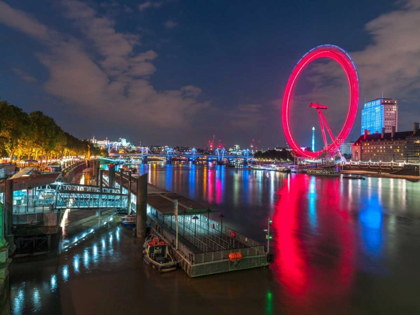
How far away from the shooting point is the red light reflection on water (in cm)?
1149

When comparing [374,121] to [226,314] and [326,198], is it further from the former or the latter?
[226,314]

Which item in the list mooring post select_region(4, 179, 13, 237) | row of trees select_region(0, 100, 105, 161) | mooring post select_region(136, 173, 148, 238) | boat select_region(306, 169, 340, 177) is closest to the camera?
mooring post select_region(4, 179, 13, 237)

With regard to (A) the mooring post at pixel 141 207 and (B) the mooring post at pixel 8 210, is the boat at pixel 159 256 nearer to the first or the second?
(A) the mooring post at pixel 141 207

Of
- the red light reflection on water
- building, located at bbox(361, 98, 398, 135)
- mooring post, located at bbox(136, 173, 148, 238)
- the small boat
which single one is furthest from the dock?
building, located at bbox(361, 98, 398, 135)

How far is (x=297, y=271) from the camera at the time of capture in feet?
44.4

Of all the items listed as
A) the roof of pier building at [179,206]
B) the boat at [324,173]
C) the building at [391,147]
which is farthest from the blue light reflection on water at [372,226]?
the building at [391,147]

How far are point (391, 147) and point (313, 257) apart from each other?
10529 cm

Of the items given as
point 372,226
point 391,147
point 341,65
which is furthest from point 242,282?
point 391,147

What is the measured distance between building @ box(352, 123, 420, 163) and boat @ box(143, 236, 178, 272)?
10117 centimetres

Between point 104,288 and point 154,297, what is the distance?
6.56ft

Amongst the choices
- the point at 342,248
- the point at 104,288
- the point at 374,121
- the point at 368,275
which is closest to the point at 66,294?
the point at 104,288

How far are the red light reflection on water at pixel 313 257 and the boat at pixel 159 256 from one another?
178 inches

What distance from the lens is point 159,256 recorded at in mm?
13055

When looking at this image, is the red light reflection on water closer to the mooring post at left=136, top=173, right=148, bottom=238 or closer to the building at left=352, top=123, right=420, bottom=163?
the mooring post at left=136, top=173, right=148, bottom=238
